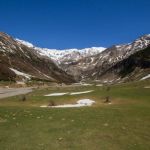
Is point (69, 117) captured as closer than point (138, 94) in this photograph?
Yes

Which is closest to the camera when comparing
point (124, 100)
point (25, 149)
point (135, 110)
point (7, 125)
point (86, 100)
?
point (25, 149)

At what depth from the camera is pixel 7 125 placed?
24.5m

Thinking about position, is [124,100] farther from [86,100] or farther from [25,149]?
[25,149]

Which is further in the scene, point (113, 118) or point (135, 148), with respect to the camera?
point (113, 118)

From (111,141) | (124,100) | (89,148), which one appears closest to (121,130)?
(111,141)

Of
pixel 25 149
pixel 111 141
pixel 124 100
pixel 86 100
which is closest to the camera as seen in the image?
pixel 25 149

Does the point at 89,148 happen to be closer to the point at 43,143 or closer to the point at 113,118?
the point at 43,143

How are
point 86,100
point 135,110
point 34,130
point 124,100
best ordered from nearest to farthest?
point 34,130, point 135,110, point 124,100, point 86,100

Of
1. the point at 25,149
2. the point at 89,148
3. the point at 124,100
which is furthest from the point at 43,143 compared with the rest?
the point at 124,100

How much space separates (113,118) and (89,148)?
8712mm

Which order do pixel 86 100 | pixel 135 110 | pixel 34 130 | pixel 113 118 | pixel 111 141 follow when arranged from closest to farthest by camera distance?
pixel 111 141 → pixel 34 130 → pixel 113 118 → pixel 135 110 → pixel 86 100

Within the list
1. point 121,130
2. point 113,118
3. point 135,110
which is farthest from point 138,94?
point 121,130

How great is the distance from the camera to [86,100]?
1783 inches

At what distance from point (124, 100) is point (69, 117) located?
16.5 metres
